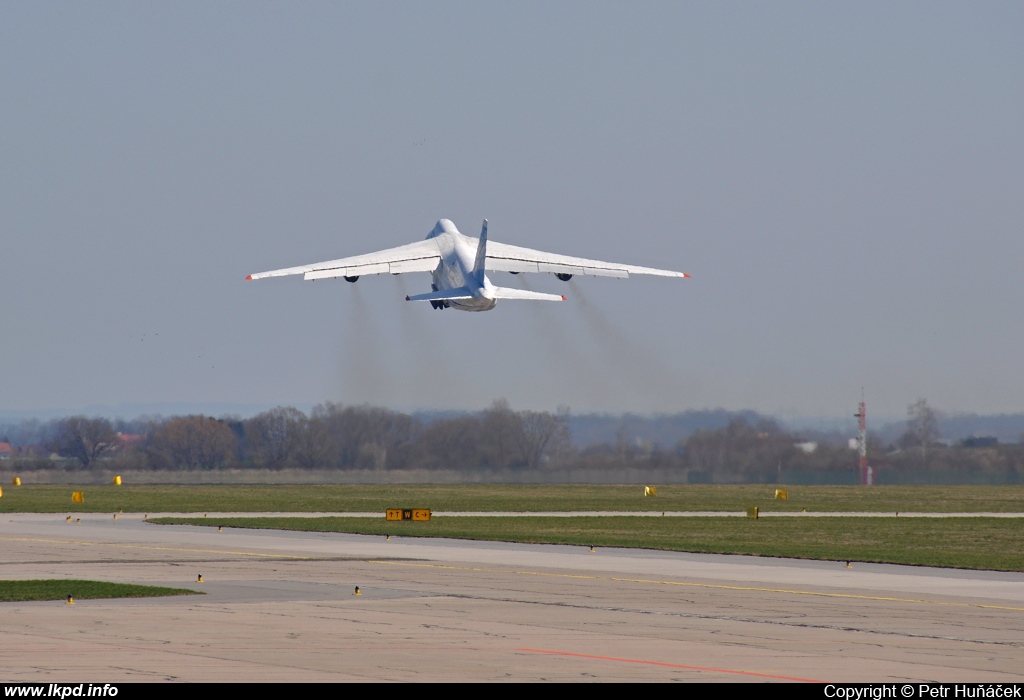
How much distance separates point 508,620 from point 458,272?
149ft

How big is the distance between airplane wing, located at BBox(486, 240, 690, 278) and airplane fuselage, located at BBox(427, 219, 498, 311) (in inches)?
57.3

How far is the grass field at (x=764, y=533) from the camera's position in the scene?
43250 millimetres

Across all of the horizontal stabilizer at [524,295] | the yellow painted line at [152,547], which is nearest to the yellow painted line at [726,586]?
the yellow painted line at [152,547]

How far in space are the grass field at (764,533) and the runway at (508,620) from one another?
338 cm

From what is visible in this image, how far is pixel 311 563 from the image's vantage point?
38.8 metres

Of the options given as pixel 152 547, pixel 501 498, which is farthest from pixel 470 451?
pixel 152 547

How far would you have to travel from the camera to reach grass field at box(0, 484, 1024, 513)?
74.4 m

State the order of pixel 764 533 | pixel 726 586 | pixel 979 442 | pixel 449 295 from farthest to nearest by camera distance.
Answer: pixel 979 442 → pixel 449 295 → pixel 764 533 → pixel 726 586

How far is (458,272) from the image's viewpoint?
70.2m

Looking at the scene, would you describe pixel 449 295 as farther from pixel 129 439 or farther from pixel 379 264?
pixel 129 439

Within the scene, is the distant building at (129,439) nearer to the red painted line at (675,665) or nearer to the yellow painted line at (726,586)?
the yellow painted line at (726,586)

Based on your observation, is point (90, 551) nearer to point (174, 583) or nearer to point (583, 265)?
point (174, 583)

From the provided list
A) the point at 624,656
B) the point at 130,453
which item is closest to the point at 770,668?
the point at 624,656

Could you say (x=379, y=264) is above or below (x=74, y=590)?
above
